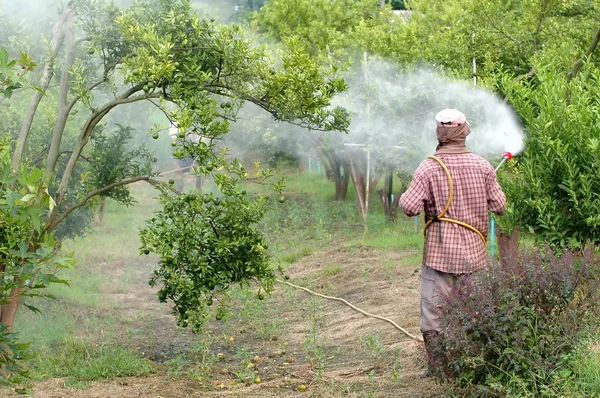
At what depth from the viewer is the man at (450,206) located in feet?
21.0

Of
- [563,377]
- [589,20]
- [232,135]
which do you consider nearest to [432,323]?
[563,377]

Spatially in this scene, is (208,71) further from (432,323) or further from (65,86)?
(432,323)

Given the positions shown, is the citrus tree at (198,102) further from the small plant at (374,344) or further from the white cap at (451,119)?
the small plant at (374,344)

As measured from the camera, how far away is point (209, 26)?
698 centimetres

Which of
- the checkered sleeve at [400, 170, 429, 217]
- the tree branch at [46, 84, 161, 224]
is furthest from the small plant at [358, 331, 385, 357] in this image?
the tree branch at [46, 84, 161, 224]

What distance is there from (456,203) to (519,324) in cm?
125

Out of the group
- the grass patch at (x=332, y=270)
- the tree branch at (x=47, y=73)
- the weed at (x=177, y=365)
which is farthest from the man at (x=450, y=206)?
the grass patch at (x=332, y=270)

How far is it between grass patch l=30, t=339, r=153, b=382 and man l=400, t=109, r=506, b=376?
278 cm

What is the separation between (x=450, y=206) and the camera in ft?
21.2

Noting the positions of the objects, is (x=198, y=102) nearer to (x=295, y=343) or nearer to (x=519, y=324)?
(x=519, y=324)

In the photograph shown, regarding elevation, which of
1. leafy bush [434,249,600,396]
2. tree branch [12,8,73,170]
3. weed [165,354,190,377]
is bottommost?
weed [165,354,190,377]

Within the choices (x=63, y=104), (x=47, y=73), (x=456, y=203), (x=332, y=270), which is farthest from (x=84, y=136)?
(x=332, y=270)

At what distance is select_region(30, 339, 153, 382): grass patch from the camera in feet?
25.6

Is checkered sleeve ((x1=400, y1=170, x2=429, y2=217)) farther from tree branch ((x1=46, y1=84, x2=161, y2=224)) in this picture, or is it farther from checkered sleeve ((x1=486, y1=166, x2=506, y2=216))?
tree branch ((x1=46, y1=84, x2=161, y2=224))
